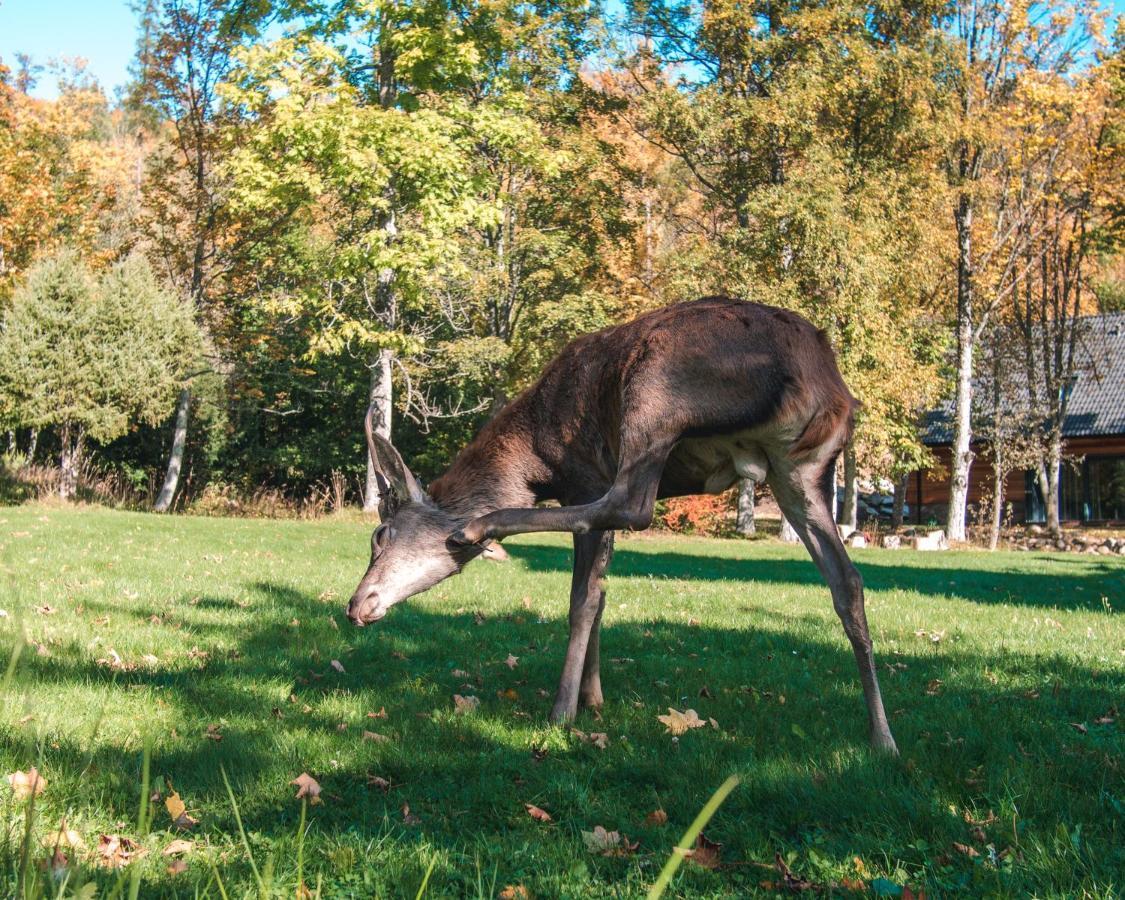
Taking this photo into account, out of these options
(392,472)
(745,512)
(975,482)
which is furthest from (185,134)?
(975,482)

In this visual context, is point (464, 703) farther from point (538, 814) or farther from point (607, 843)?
point (607, 843)

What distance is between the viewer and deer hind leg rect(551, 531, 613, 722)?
554 cm

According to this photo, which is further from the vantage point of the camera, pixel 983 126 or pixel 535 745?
pixel 983 126

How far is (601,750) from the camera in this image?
4738 mm

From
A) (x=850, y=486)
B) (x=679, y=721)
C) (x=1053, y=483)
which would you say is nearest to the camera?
(x=679, y=721)

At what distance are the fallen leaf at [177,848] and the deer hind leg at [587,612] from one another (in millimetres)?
2462

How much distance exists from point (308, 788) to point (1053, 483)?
4101 centimetres

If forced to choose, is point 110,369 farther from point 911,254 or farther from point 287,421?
point 911,254

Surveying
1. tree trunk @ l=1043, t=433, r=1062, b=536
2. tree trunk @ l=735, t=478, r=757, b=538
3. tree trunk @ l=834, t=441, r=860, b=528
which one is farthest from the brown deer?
tree trunk @ l=1043, t=433, r=1062, b=536

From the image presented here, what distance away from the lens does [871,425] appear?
28469 mm

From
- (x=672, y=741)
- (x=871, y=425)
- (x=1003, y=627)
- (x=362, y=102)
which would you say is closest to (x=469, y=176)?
(x=362, y=102)

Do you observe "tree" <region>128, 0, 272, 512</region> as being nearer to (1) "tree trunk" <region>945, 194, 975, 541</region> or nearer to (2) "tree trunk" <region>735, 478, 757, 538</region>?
(2) "tree trunk" <region>735, 478, 757, 538</region>

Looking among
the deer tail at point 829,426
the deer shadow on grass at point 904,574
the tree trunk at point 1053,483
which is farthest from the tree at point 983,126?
the deer tail at point 829,426

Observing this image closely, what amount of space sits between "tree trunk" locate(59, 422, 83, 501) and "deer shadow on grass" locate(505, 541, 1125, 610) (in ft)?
47.9
